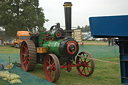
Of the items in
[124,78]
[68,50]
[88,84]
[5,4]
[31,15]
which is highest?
[5,4]

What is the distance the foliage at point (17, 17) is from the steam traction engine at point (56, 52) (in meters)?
18.8

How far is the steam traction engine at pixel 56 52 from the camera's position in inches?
193

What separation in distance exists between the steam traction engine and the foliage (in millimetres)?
18791

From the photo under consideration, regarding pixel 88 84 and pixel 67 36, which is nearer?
pixel 88 84

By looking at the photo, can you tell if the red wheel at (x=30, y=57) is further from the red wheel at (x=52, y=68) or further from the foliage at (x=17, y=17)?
the foliage at (x=17, y=17)

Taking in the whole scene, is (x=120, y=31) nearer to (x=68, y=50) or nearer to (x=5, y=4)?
(x=68, y=50)

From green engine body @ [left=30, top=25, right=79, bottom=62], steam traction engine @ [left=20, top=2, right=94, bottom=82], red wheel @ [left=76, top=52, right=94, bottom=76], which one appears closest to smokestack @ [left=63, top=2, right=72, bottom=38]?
steam traction engine @ [left=20, top=2, right=94, bottom=82]

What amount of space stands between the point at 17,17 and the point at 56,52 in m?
22.4

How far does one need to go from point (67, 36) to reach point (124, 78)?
2582 mm

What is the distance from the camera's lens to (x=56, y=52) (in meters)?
5.28

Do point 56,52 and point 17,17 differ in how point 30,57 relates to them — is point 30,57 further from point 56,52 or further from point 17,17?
point 17,17

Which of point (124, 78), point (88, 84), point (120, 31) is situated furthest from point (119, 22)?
point (88, 84)

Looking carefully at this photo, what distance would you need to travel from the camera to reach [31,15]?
25844mm

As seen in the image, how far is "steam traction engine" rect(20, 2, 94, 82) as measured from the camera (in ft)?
16.1
